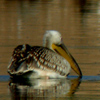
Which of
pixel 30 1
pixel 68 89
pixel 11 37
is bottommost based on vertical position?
pixel 30 1

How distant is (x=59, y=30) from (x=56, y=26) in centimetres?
108

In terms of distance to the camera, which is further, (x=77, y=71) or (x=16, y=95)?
(x=77, y=71)

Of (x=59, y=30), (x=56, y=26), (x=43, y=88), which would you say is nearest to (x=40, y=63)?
(x=43, y=88)

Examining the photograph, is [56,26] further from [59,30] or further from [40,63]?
[40,63]

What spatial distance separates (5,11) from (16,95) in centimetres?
1339

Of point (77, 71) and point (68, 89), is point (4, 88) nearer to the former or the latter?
point (68, 89)

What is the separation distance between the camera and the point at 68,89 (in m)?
7.79

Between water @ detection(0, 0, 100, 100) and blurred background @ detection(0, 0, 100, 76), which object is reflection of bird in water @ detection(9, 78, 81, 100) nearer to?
water @ detection(0, 0, 100, 100)

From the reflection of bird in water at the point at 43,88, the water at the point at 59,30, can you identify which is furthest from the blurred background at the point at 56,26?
the reflection of bird in water at the point at 43,88

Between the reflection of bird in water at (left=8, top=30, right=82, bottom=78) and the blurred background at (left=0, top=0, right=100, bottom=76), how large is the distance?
1.48ft

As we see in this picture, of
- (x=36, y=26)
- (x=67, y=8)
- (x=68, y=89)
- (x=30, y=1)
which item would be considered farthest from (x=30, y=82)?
(x=30, y=1)

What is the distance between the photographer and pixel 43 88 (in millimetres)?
7812

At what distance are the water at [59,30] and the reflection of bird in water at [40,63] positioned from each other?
16cm

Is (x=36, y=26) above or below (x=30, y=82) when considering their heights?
below
